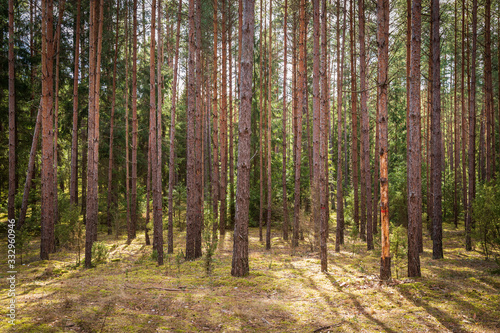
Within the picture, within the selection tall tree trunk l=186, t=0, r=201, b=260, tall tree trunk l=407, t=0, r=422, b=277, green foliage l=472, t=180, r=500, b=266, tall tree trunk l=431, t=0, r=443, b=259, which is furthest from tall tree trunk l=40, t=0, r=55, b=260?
green foliage l=472, t=180, r=500, b=266

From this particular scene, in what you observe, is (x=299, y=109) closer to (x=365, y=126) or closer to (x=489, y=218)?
(x=365, y=126)

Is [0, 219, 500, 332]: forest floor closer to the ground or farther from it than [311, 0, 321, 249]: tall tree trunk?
closer to the ground

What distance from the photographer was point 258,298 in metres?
6.20

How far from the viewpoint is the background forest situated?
841 cm

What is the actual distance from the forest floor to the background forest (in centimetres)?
81

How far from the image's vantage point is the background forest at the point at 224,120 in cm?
841

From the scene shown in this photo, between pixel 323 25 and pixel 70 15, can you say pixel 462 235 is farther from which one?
pixel 70 15

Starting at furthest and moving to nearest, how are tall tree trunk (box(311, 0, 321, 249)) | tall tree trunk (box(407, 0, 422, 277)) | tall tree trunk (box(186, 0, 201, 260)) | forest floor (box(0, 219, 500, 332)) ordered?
1. tall tree trunk (box(186, 0, 201, 260))
2. tall tree trunk (box(311, 0, 321, 249))
3. tall tree trunk (box(407, 0, 422, 277))
4. forest floor (box(0, 219, 500, 332))

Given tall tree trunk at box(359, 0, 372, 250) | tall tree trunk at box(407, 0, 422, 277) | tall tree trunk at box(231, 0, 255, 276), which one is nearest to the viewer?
tall tree trunk at box(407, 0, 422, 277)

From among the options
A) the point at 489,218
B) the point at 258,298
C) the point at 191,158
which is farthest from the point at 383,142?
the point at 191,158

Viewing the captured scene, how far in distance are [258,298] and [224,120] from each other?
10.6 meters

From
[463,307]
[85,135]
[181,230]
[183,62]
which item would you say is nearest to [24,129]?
[85,135]

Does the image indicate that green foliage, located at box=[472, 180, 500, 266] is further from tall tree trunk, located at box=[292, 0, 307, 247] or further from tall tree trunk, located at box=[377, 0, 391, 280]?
tall tree trunk, located at box=[292, 0, 307, 247]

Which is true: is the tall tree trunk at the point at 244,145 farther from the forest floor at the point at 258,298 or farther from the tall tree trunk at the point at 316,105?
the tall tree trunk at the point at 316,105
